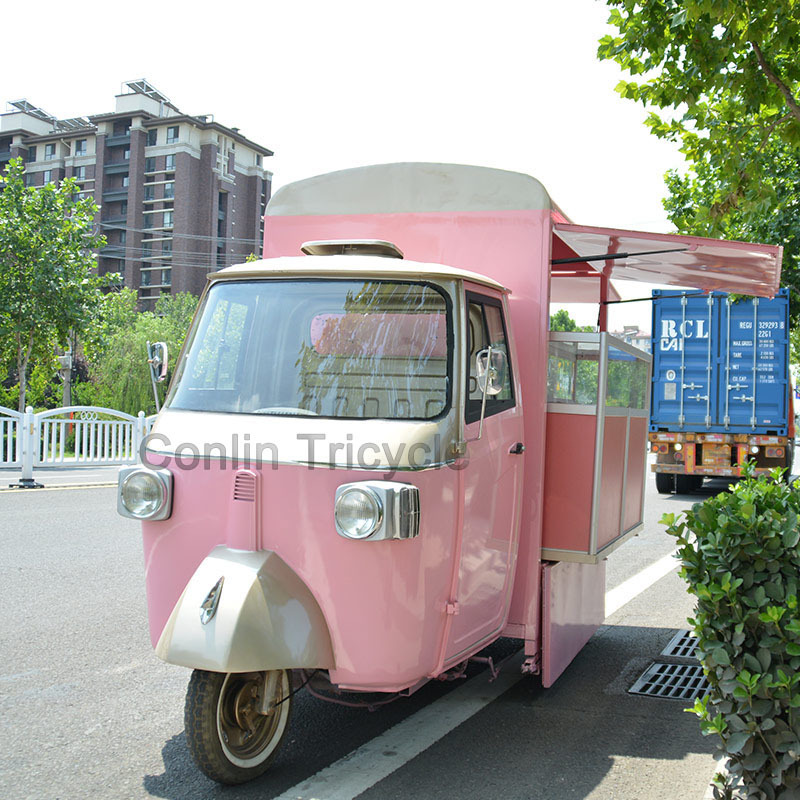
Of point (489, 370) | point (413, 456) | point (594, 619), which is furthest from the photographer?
point (594, 619)

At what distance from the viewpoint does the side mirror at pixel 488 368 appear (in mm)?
4137

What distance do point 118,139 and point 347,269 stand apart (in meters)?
91.2

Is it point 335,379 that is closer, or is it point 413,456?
point 413,456

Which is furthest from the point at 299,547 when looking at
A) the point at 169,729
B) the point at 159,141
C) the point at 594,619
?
the point at 159,141

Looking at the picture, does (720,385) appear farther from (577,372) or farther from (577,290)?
(577,372)

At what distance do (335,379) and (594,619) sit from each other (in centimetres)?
319

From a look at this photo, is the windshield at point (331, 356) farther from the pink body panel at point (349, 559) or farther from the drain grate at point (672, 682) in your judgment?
the drain grate at point (672, 682)

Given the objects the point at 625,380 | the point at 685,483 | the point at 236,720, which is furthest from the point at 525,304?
the point at 685,483

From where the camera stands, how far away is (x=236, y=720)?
3877 millimetres

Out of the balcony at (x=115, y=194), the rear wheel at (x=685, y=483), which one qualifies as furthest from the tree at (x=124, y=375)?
the balcony at (x=115, y=194)

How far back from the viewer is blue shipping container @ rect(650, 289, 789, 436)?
54.2ft

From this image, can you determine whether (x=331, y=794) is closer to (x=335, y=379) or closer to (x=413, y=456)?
(x=413, y=456)

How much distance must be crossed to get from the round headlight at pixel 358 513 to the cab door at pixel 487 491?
1.99ft

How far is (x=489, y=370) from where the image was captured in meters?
4.16
